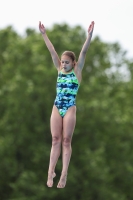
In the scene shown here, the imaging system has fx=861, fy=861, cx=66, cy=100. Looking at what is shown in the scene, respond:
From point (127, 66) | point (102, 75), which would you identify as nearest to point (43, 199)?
point (102, 75)

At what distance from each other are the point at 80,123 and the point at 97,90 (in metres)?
2.87

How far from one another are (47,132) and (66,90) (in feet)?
131

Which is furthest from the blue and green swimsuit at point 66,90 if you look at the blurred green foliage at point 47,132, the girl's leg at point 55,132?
the blurred green foliage at point 47,132

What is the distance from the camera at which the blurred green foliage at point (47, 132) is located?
55.5m

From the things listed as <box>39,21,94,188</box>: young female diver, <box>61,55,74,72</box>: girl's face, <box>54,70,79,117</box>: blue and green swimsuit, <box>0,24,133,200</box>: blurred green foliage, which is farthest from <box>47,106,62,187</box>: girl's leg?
<box>0,24,133,200</box>: blurred green foliage

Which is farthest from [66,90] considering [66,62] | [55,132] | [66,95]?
[55,132]

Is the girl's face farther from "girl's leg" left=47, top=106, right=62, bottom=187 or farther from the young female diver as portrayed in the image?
"girl's leg" left=47, top=106, right=62, bottom=187

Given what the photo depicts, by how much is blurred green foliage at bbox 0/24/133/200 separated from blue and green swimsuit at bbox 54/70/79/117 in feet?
122

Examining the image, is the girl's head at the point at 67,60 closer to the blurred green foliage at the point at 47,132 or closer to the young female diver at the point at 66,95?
the young female diver at the point at 66,95

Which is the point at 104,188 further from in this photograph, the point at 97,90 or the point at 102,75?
the point at 102,75

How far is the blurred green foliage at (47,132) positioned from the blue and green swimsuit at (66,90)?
37081mm

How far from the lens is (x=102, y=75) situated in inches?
2566

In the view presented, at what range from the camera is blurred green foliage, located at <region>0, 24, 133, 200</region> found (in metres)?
55.5

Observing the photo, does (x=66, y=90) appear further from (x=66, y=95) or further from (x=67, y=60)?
(x=67, y=60)
